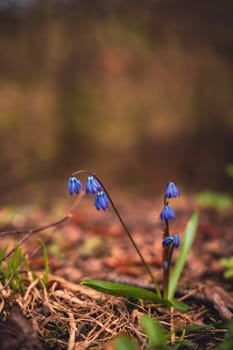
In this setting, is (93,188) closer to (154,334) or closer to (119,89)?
(154,334)

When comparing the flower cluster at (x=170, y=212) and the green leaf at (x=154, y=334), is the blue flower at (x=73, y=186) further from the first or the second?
the green leaf at (x=154, y=334)

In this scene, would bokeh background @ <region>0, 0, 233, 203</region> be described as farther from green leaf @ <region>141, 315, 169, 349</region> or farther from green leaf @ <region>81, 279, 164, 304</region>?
green leaf @ <region>141, 315, 169, 349</region>

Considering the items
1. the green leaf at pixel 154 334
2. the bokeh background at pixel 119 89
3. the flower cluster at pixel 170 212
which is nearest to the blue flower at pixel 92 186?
the flower cluster at pixel 170 212

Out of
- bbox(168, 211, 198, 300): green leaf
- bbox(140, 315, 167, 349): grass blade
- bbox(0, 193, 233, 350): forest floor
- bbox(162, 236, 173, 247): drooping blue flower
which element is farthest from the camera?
bbox(168, 211, 198, 300): green leaf

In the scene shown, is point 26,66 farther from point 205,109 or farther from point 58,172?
point 205,109

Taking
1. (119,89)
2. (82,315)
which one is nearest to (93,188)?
(82,315)

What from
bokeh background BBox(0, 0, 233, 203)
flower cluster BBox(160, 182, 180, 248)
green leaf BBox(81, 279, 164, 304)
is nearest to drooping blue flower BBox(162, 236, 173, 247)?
flower cluster BBox(160, 182, 180, 248)

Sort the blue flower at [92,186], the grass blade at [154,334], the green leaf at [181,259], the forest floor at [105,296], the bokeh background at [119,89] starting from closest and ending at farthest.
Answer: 1. the grass blade at [154,334]
2. the forest floor at [105,296]
3. the blue flower at [92,186]
4. the green leaf at [181,259]
5. the bokeh background at [119,89]

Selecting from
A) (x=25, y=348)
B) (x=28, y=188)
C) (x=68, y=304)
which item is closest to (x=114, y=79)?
(x=28, y=188)
